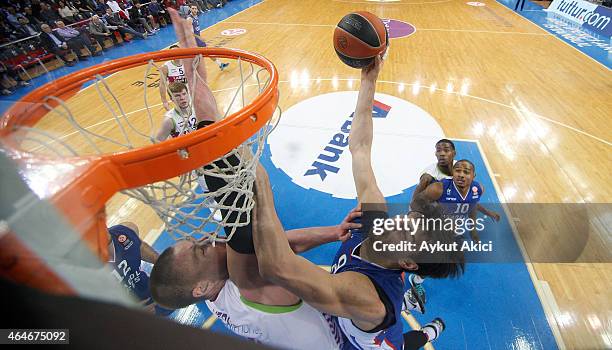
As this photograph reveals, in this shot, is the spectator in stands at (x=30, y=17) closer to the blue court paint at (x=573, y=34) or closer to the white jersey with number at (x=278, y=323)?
the white jersey with number at (x=278, y=323)

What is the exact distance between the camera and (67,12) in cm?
909

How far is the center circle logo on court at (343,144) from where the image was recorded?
402 centimetres

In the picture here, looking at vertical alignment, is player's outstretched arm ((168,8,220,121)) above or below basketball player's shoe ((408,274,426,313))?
above

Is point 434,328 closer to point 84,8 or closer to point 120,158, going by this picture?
point 120,158

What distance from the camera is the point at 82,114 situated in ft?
18.1

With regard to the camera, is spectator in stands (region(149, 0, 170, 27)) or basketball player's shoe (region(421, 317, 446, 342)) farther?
spectator in stands (region(149, 0, 170, 27))

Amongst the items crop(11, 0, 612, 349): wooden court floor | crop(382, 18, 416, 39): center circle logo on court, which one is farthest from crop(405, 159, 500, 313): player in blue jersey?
crop(382, 18, 416, 39): center circle logo on court

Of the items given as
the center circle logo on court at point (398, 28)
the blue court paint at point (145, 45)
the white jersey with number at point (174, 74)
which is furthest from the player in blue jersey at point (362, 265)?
the center circle logo on court at point (398, 28)

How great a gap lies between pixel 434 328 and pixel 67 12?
11973mm

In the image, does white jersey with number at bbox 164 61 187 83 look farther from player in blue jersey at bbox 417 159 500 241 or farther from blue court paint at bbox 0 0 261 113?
blue court paint at bbox 0 0 261 113

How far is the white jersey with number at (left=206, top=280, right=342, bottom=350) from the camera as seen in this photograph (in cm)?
160

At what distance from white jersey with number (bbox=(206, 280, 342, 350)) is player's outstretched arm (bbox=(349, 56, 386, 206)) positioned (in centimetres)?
77

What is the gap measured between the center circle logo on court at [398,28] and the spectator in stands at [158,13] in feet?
26.2
